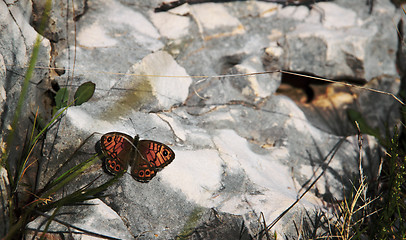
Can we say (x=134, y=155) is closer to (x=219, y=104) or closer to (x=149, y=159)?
(x=149, y=159)

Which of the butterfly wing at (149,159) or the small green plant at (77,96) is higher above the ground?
the small green plant at (77,96)

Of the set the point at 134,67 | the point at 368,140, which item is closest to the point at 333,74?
the point at 368,140

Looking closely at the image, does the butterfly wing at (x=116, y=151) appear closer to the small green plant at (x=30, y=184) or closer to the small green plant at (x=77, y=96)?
the small green plant at (x=30, y=184)

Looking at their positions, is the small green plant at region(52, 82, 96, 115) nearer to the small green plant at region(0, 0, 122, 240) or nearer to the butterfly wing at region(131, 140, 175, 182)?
the small green plant at region(0, 0, 122, 240)

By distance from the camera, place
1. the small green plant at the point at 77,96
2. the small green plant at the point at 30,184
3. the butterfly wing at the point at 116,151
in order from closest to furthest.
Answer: the small green plant at the point at 30,184
the butterfly wing at the point at 116,151
the small green plant at the point at 77,96

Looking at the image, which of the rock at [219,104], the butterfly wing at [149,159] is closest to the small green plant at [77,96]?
the rock at [219,104]

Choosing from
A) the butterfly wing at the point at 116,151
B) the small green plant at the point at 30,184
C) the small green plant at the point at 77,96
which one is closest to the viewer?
the small green plant at the point at 30,184

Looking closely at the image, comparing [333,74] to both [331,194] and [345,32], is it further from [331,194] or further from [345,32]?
[331,194]

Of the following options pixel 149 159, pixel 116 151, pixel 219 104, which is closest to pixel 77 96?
pixel 116 151
